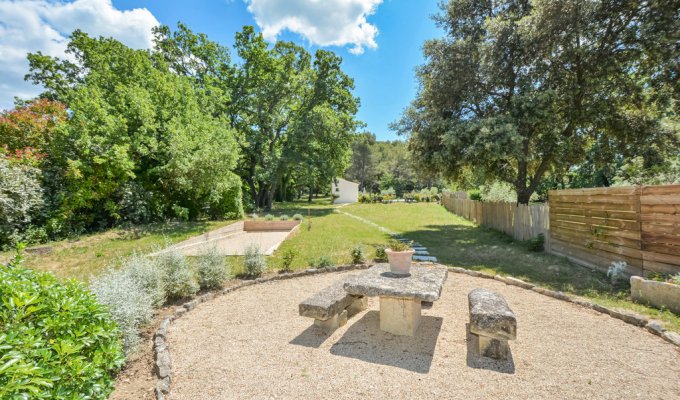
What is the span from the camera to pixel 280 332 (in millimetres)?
3971

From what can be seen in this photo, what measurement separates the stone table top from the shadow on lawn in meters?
3.37

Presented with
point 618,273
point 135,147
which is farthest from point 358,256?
point 135,147

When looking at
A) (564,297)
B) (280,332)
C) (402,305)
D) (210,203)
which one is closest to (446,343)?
(402,305)

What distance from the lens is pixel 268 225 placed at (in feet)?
45.7

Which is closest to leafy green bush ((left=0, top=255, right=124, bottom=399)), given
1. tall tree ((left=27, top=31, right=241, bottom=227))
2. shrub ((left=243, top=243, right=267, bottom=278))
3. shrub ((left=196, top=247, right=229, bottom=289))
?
shrub ((left=196, top=247, right=229, bottom=289))

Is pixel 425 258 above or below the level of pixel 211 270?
below

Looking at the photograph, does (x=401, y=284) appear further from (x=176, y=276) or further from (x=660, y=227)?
(x=660, y=227)

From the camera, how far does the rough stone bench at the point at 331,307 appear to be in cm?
370

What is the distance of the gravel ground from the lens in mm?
2719

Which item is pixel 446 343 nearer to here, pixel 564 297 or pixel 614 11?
pixel 564 297

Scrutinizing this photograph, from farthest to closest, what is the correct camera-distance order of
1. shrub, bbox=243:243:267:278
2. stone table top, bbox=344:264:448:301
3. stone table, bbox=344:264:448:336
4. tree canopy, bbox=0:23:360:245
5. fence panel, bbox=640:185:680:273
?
tree canopy, bbox=0:23:360:245, shrub, bbox=243:243:267:278, fence panel, bbox=640:185:680:273, stone table, bbox=344:264:448:336, stone table top, bbox=344:264:448:301

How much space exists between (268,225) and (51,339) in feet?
39.4

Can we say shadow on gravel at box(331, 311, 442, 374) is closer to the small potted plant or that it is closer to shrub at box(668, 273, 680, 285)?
the small potted plant

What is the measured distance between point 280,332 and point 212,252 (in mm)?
2741
